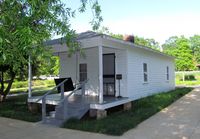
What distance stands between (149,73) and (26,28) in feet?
33.4

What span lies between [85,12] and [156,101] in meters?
6.05

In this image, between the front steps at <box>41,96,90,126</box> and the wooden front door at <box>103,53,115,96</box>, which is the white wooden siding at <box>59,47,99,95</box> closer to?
the wooden front door at <box>103,53,115,96</box>

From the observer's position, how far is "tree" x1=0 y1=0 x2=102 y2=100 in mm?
3922

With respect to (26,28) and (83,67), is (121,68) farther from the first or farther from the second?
(26,28)

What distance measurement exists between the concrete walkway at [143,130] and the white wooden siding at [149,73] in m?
2.61

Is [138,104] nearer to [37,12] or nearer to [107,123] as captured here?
[107,123]

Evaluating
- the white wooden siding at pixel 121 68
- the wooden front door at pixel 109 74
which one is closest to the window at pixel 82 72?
the wooden front door at pixel 109 74

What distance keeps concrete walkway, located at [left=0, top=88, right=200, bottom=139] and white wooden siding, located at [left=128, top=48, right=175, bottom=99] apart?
2.61 metres

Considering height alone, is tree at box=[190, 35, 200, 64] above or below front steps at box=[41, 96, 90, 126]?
above

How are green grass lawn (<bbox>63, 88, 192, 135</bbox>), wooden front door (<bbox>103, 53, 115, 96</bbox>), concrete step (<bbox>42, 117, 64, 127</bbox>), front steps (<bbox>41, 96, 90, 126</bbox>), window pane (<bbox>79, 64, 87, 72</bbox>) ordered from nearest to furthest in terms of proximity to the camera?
green grass lawn (<bbox>63, 88, 192, 135</bbox>) → concrete step (<bbox>42, 117, 64, 127</bbox>) → front steps (<bbox>41, 96, 90, 126</bbox>) → wooden front door (<bbox>103, 53, 115, 96</bbox>) → window pane (<bbox>79, 64, 87, 72</bbox>)

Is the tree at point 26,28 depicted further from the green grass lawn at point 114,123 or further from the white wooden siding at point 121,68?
the white wooden siding at point 121,68

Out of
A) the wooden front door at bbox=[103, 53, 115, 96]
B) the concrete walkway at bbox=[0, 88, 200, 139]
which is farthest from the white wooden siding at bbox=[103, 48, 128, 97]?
the concrete walkway at bbox=[0, 88, 200, 139]

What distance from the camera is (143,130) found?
6.82m

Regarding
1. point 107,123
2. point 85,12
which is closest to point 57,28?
point 85,12
